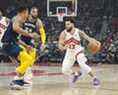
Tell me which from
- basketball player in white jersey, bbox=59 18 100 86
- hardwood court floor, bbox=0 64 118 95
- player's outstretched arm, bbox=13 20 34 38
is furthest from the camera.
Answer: basketball player in white jersey, bbox=59 18 100 86

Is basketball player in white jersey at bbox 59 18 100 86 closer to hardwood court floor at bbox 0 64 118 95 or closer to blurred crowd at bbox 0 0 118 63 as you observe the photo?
hardwood court floor at bbox 0 64 118 95

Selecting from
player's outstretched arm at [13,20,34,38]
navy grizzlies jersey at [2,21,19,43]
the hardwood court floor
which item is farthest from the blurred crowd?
player's outstretched arm at [13,20,34,38]

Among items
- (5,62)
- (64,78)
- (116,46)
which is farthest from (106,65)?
(64,78)

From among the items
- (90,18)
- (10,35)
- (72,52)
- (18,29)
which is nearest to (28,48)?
(10,35)

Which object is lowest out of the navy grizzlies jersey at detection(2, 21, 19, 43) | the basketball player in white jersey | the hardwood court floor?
the hardwood court floor

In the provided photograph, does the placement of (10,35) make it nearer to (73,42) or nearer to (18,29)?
(18,29)

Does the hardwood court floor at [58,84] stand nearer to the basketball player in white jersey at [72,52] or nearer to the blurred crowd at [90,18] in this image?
the basketball player in white jersey at [72,52]

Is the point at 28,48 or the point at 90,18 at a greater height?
the point at 90,18

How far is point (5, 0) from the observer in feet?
71.0

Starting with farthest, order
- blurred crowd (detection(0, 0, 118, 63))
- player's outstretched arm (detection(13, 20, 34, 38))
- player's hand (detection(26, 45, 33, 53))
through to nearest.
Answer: blurred crowd (detection(0, 0, 118, 63)) → player's hand (detection(26, 45, 33, 53)) → player's outstretched arm (detection(13, 20, 34, 38))

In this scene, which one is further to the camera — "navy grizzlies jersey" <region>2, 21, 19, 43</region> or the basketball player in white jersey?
the basketball player in white jersey

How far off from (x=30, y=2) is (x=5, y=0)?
1047 millimetres

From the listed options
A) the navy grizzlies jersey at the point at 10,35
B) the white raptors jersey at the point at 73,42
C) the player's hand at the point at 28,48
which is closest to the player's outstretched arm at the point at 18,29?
the navy grizzlies jersey at the point at 10,35

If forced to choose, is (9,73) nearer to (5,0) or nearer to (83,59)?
(83,59)
